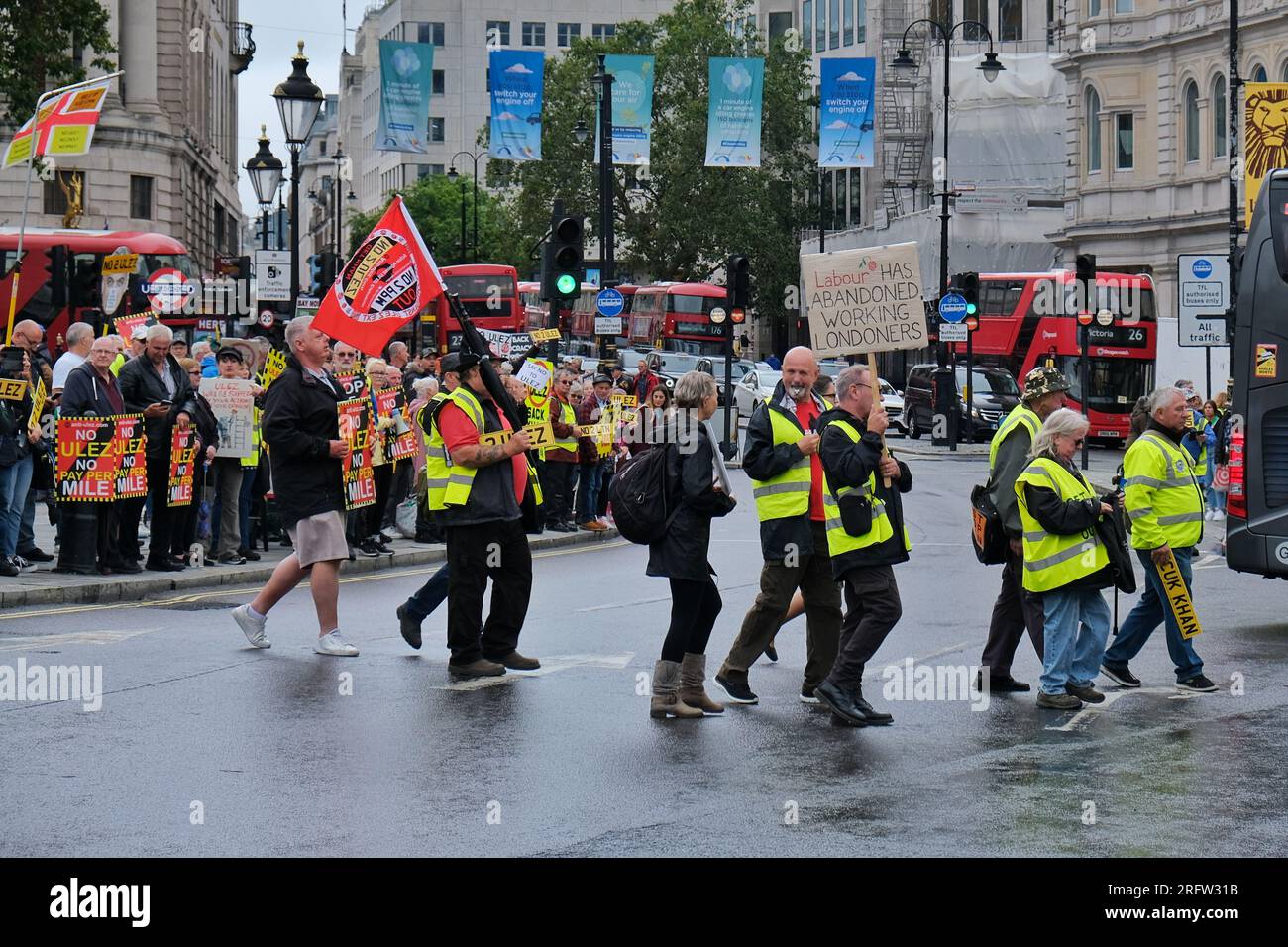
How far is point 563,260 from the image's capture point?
22172 millimetres

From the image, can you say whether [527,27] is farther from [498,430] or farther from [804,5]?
[498,430]

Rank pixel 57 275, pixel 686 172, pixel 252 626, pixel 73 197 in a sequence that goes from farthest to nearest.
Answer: pixel 686 172 < pixel 73 197 < pixel 57 275 < pixel 252 626

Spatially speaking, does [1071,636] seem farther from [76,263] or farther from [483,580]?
[76,263]

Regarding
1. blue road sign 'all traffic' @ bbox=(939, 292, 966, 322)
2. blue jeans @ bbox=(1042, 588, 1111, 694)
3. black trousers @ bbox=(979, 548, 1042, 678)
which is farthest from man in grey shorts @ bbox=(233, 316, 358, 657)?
blue road sign 'all traffic' @ bbox=(939, 292, 966, 322)

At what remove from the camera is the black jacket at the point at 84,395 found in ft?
51.8

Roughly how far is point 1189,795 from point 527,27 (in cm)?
13503

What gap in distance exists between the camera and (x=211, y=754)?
351 inches

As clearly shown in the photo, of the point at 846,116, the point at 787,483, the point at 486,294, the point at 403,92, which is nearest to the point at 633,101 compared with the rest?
→ the point at 846,116

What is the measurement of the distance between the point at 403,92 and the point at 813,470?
35.5 meters

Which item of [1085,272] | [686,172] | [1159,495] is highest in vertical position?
[686,172]

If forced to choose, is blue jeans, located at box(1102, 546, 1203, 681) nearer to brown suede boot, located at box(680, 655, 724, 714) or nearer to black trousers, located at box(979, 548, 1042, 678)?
black trousers, located at box(979, 548, 1042, 678)

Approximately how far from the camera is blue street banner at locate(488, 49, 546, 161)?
45656 mm
